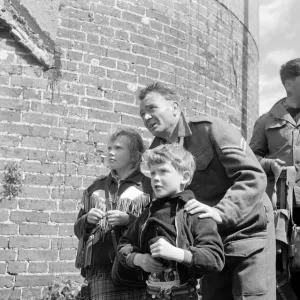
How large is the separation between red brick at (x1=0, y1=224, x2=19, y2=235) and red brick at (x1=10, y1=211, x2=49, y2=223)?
0.06 meters

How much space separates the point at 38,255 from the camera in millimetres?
4891

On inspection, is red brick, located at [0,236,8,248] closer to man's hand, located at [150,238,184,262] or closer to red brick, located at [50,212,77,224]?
red brick, located at [50,212,77,224]

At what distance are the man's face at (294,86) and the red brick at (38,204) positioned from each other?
8.14 ft

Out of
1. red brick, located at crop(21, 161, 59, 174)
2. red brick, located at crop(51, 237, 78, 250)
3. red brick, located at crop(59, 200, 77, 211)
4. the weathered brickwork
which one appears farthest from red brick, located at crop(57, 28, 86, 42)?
red brick, located at crop(51, 237, 78, 250)

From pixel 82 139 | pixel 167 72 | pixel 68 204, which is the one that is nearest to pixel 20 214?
pixel 68 204

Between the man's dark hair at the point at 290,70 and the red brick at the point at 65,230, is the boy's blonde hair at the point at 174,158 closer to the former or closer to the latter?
the man's dark hair at the point at 290,70

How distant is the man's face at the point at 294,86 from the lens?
384cm

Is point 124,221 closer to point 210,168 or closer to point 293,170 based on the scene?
point 210,168

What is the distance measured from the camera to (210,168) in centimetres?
296

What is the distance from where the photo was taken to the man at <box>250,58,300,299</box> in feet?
12.2

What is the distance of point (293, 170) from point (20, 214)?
2.58 metres

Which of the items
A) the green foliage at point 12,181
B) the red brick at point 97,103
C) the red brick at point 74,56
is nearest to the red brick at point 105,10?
the red brick at point 74,56

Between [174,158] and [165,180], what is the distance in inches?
4.9

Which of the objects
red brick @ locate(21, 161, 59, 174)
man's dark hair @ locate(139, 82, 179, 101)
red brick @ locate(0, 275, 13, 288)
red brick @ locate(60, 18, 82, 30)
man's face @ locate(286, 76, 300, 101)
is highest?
red brick @ locate(60, 18, 82, 30)
